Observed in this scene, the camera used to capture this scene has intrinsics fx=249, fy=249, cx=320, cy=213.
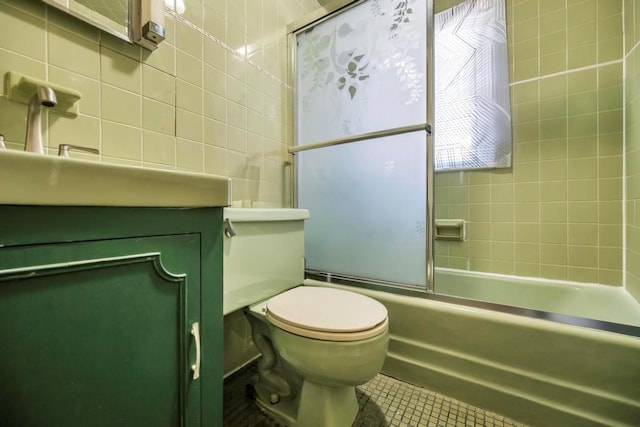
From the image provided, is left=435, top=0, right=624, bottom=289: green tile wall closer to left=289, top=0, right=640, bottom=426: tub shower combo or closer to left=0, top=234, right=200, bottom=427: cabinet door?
left=289, top=0, right=640, bottom=426: tub shower combo

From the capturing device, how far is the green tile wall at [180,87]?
0.69m

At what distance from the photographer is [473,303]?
0.95 metres

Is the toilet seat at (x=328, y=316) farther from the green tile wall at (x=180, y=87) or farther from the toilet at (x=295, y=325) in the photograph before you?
the green tile wall at (x=180, y=87)

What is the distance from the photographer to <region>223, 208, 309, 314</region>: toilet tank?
2.73 ft

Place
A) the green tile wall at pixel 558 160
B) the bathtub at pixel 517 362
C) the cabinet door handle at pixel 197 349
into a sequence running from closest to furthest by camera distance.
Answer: the cabinet door handle at pixel 197 349
the bathtub at pixel 517 362
the green tile wall at pixel 558 160

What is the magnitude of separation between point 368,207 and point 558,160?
1249 mm

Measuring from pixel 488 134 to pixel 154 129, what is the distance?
6.15 feet

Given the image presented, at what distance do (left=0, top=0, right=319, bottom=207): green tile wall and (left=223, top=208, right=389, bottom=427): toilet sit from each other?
33cm

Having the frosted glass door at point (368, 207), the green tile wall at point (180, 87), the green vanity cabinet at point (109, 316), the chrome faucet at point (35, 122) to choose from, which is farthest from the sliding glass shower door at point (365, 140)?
the chrome faucet at point (35, 122)

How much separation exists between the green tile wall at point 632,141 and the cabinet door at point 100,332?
1882 mm

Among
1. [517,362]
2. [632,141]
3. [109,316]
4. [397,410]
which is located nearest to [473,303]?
[517,362]

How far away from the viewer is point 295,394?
88 cm

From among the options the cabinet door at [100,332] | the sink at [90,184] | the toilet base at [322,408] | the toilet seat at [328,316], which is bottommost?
the toilet base at [322,408]

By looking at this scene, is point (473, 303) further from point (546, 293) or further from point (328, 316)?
point (546, 293)
